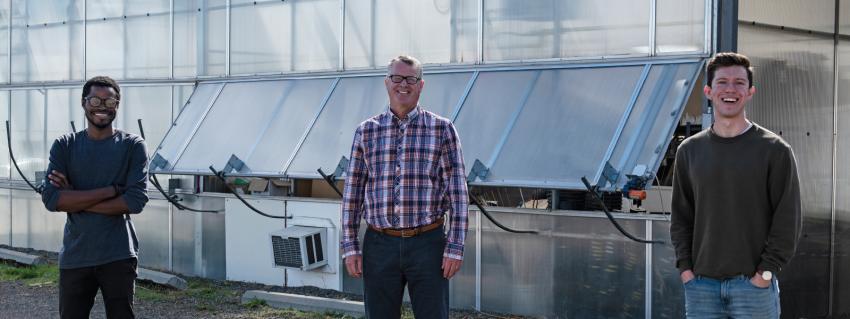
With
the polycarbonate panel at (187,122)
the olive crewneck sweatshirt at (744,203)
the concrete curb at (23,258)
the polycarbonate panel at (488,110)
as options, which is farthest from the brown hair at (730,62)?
the concrete curb at (23,258)

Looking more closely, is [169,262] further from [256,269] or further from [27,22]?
[27,22]

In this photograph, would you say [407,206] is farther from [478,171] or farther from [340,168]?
[340,168]

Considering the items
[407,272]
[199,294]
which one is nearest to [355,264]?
[407,272]

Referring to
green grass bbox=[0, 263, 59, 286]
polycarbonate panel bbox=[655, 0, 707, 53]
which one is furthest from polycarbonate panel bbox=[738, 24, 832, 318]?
green grass bbox=[0, 263, 59, 286]

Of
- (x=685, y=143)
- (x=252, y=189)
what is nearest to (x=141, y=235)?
(x=252, y=189)

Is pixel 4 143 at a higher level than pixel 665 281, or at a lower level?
higher

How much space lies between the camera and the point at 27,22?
12508mm

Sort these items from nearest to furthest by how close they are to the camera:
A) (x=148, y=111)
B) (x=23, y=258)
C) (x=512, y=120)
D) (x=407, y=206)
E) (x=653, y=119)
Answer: (x=407, y=206) < (x=653, y=119) < (x=512, y=120) < (x=148, y=111) < (x=23, y=258)

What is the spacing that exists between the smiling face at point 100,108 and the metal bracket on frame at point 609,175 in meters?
3.22

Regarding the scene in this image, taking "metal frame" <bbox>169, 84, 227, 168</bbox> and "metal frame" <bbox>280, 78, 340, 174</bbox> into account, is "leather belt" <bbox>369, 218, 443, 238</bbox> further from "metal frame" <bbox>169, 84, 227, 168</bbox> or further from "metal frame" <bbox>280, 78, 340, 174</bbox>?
"metal frame" <bbox>169, 84, 227, 168</bbox>

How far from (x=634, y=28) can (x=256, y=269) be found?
13.1 feet

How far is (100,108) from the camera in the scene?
5.16m

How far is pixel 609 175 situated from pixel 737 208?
3009 mm

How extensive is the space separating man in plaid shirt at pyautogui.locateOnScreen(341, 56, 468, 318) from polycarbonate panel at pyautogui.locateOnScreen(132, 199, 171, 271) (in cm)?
614
